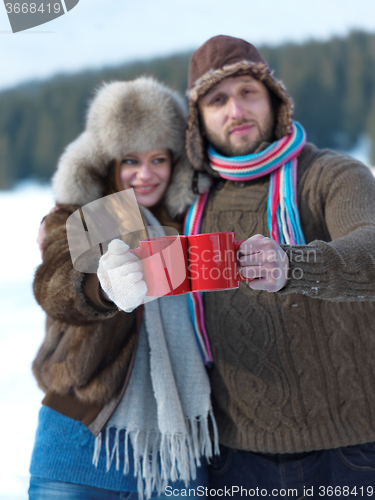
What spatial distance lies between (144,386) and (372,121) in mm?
12611

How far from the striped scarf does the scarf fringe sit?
0.27 m

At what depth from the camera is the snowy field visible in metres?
2.39

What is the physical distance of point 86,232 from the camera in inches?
53.9

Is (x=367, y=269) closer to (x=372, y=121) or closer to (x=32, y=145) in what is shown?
(x=32, y=145)

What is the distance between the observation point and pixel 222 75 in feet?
5.55

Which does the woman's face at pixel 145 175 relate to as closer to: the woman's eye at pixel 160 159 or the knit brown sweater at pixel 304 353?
the woman's eye at pixel 160 159

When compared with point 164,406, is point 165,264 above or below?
above

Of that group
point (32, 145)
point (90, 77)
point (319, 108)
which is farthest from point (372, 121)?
point (32, 145)

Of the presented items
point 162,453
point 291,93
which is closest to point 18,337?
point 162,453

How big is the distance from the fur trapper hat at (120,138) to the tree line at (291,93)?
324 inches

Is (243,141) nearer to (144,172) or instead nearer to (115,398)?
(144,172)

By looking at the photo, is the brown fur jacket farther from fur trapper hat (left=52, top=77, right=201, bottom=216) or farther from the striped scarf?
the striped scarf

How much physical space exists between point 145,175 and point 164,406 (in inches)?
34.7

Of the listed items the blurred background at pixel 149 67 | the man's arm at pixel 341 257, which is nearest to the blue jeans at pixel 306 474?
the man's arm at pixel 341 257
